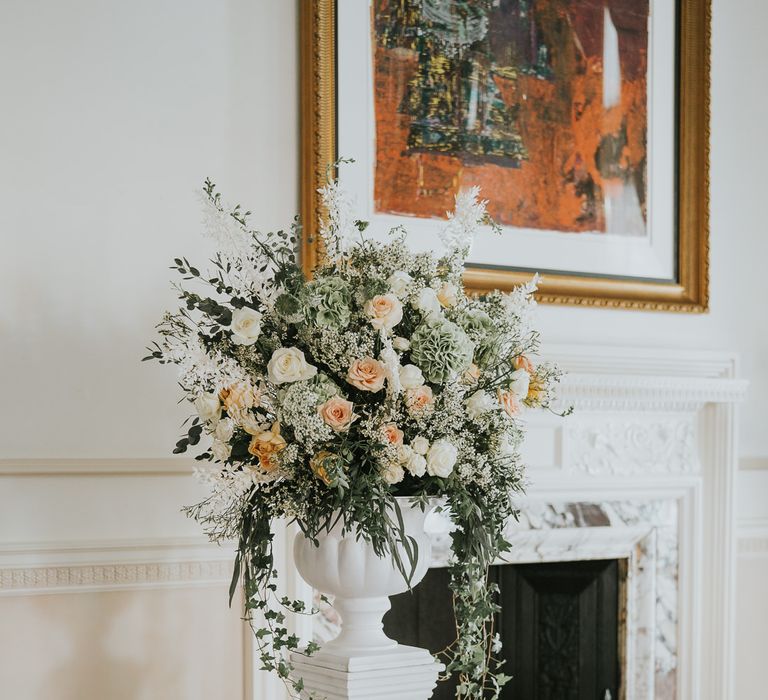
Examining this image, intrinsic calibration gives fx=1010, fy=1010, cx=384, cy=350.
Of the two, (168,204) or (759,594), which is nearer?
(168,204)

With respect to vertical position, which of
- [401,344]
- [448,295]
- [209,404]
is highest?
[448,295]

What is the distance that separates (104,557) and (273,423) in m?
0.87

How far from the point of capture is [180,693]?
2.78m

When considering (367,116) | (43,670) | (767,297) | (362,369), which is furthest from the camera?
(767,297)

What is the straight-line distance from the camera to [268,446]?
2.05 metres

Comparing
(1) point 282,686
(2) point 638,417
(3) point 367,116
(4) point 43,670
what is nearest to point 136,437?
(4) point 43,670

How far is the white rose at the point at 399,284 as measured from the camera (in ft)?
6.84

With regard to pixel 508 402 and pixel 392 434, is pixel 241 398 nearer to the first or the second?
pixel 392 434

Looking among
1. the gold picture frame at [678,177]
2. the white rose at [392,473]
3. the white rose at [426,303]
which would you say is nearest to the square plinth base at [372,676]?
the white rose at [392,473]

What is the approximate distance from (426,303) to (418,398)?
0.67ft

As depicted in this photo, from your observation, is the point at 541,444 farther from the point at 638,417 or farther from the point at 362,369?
the point at 362,369

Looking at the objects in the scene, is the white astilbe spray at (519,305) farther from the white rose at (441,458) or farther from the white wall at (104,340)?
the white wall at (104,340)

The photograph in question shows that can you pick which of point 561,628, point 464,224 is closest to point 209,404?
point 464,224

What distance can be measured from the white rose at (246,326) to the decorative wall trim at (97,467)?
0.82 m
